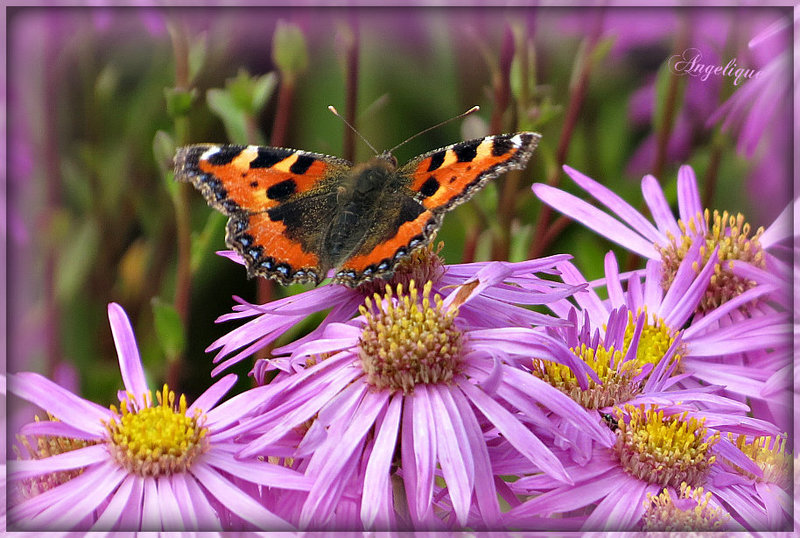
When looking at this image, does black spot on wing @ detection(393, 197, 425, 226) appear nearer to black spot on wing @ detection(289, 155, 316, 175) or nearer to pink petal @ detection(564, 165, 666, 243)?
black spot on wing @ detection(289, 155, 316, 175)

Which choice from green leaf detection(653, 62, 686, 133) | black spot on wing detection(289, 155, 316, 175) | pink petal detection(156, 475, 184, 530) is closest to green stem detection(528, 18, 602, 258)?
green leaf detection(653, 62, 686, 133)

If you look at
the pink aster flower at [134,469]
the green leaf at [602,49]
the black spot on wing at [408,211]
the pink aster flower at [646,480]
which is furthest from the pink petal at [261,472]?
the green leaf at [602,49]

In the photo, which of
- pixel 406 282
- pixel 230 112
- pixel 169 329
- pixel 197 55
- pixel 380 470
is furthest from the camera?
pixel 230 112

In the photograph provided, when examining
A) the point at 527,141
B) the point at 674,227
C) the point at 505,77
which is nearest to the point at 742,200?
the point at 674,227

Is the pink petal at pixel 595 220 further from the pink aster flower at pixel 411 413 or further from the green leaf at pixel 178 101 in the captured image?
the green leaf at pixel 178 101

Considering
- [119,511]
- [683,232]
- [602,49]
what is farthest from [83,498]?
[602,49]

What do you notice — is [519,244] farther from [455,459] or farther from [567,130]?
[455,459]

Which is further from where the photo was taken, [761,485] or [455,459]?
[761,485]
